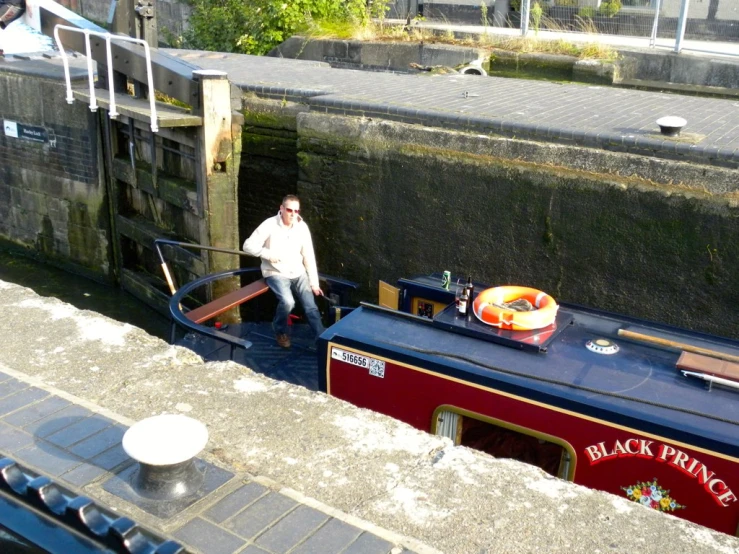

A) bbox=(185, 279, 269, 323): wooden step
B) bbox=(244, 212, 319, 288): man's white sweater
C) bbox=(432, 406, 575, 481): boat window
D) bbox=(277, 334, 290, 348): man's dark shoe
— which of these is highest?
bbox=(244, 212, 319, 288): man's white sweater

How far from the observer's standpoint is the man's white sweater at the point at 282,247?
23.3 ft

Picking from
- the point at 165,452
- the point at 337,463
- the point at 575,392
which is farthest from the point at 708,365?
the point at 165,452

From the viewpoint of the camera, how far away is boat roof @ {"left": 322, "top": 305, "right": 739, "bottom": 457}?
14.6 ft

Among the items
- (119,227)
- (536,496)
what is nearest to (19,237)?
(119,227)

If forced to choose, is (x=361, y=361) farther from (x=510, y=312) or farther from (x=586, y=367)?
(x=586, y=367)

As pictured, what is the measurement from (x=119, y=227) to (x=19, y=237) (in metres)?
2.72

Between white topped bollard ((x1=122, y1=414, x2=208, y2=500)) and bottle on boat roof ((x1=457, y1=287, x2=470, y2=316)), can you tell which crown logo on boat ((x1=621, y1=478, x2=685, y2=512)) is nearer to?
bottle on boat roof ((x1=457, y1=287, x2=470, y2=316))

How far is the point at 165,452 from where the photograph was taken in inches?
90.9

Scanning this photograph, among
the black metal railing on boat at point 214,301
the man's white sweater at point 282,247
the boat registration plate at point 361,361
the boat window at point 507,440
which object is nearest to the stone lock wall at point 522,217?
the black metal railing on boat at point 214,301

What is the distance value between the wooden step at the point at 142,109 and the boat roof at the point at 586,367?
358 cm

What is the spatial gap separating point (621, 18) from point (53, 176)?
473 inches

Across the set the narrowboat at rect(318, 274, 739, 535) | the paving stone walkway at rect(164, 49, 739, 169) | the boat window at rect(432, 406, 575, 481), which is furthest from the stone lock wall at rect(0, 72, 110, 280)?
the boat window at rect(432, 406, 575, 481)

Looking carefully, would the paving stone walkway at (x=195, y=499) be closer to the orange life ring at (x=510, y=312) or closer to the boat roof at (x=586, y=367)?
the boat roof at (x=586, y=367)

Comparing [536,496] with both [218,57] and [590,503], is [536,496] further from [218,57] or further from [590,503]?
[218,57]
